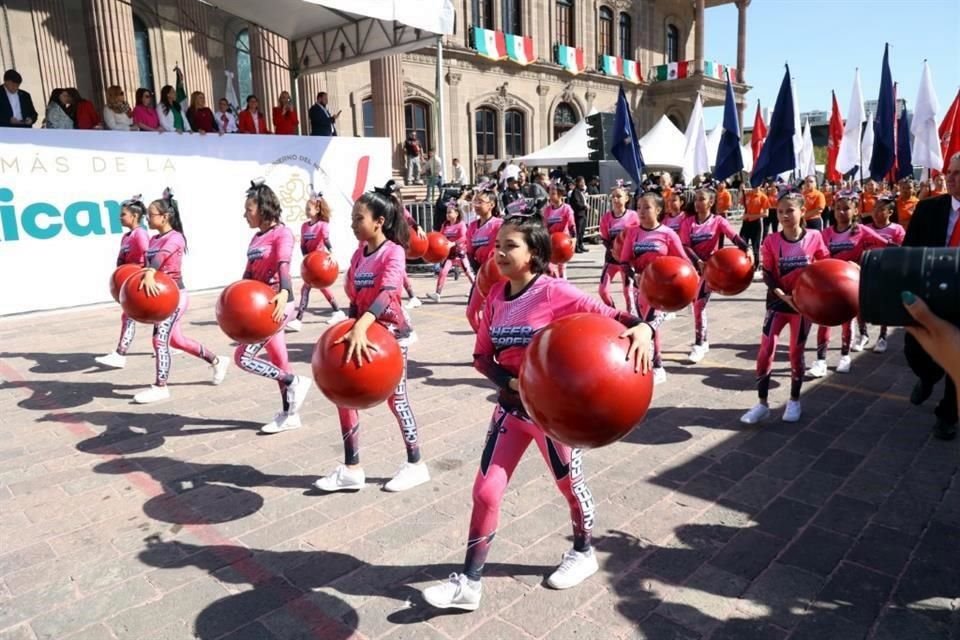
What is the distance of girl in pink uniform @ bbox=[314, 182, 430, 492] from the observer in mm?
4098

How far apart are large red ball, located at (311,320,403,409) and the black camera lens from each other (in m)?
2.21

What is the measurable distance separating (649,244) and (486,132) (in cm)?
2343

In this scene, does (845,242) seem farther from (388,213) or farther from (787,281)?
(388,213)

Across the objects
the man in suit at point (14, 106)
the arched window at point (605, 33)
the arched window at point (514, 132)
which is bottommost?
the man in suit at point (14, 106)

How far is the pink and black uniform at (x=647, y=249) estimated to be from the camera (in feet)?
21.3

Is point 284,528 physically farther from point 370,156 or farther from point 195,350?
point 370,156

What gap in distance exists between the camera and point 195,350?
6629 millimetres

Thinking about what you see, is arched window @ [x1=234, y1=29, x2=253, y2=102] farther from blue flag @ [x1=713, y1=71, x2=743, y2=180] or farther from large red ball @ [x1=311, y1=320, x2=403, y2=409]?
large red ball @ [x1=311, y1=320, x2=403, y2=409]

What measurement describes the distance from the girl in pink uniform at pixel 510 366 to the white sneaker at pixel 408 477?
4.13 ft

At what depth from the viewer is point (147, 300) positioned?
5.67 m

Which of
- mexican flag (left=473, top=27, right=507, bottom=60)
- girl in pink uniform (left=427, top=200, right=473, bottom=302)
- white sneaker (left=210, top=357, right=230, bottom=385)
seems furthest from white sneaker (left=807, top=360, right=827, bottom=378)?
mexican flag (left=473, top=27, right=507, bottom=60)

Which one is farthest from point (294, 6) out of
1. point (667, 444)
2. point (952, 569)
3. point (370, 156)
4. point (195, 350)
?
point (952, 569)

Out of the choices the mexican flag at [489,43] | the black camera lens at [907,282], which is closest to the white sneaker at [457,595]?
the black camera lens at [907,282]

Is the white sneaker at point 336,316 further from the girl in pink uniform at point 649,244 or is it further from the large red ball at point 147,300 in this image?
the girl in pink uniform at point 649,244
